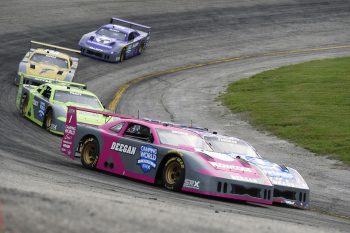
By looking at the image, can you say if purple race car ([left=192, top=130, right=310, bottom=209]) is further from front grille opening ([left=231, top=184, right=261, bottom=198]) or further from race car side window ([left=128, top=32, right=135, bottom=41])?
race car side window ([left=128, top=32, right=135, bottom=41])

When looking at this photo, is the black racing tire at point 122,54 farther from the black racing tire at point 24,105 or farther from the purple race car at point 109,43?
the black racing tire at point 24,105

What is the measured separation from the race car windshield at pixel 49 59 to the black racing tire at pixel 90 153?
13988mm

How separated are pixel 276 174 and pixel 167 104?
15.8 meters

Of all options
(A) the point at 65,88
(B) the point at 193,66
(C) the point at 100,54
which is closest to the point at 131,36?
(C) the point at 100,54

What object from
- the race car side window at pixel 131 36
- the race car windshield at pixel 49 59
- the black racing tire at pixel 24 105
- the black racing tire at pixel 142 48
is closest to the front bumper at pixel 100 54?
the race car side window at pixel 131 36

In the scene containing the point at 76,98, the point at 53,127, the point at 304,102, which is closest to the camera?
the point at 53,127

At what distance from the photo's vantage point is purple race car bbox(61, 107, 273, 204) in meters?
14.0

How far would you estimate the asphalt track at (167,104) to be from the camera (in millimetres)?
8633

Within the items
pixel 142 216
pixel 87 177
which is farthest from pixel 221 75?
pixel 142 216

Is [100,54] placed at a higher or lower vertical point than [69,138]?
higher

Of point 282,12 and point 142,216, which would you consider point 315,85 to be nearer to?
point 282,12

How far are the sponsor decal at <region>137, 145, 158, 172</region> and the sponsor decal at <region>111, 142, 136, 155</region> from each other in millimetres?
247

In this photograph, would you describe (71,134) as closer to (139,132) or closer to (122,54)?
(139,132)

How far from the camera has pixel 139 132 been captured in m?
15.8
